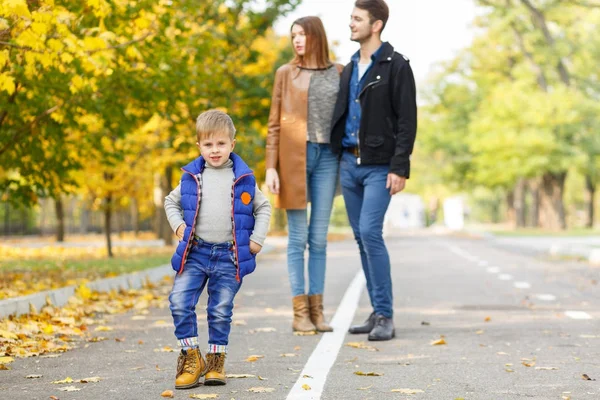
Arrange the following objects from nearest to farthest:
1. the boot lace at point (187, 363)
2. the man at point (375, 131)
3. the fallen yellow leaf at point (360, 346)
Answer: the boot lace at point (187, 363) → the fallen yellow leaf at point (360, 346) → the man at point (375, 131)

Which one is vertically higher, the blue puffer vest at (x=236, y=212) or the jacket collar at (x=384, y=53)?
the jacket collar at (x=384, y=53)

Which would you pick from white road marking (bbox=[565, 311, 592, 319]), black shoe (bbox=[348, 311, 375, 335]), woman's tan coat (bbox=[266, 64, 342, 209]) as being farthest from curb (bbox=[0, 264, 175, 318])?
white road marking (bbox=[565, 311, 592, 319])

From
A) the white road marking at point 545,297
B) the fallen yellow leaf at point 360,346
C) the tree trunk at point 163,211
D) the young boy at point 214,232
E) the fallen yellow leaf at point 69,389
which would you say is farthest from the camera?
the tree trunk at point 163,211

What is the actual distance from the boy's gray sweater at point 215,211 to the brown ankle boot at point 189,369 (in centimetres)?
60

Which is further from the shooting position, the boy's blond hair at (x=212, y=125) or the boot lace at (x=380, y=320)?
the boot lace at (x=380, y=320)

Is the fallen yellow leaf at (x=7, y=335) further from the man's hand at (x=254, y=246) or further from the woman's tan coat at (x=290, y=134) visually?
the man's hand at (x=254, y=246)

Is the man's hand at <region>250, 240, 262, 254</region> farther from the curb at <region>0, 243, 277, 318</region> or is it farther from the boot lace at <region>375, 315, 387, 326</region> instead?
the curb at <region>0, 243, 277, 318</region>

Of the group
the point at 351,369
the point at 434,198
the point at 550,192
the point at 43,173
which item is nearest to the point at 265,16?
the point at 43,173

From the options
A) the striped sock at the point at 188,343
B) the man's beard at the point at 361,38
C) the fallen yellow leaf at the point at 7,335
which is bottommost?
the fallen yellow leaf at the point at 7,335

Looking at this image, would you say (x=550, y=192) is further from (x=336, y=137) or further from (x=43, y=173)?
(x=336, y=137)

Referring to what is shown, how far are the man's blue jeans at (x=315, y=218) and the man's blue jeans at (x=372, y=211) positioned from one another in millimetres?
113

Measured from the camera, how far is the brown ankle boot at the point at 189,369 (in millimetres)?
5277

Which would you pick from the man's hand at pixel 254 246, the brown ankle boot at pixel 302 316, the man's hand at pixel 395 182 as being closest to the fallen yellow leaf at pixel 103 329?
the brown ankle boot at pixel 302 316

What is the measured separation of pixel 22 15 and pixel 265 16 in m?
16.9
